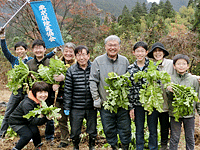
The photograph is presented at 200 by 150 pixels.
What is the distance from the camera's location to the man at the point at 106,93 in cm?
313

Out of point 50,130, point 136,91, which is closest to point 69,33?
point 50,130

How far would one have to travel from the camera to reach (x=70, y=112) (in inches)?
133

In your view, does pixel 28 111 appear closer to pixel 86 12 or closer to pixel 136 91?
pixel 136 91

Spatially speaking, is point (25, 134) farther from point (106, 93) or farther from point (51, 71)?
point (106, 93)

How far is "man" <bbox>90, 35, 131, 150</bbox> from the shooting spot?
10.3ft

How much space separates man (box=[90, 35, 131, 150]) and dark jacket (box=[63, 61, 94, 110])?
8.0 inches

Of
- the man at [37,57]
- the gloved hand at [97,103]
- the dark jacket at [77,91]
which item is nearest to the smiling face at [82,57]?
the dark jacket at [77,91]

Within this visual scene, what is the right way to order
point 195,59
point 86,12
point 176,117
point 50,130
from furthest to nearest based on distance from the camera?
point 86,12 < point 195,59 < point 50,130 < point 176,117

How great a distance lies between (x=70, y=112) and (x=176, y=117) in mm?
2043

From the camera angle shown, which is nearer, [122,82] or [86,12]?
[122,82]

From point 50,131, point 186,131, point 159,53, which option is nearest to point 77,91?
point 50,131

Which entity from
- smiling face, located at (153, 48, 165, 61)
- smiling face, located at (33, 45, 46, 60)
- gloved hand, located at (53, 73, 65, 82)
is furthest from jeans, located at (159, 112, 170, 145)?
smiling face, located at (33, 45, 46, 60)

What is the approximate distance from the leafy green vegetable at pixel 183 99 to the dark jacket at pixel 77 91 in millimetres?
1587

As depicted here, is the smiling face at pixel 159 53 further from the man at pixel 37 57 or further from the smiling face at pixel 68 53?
the man at pixel 37 57
